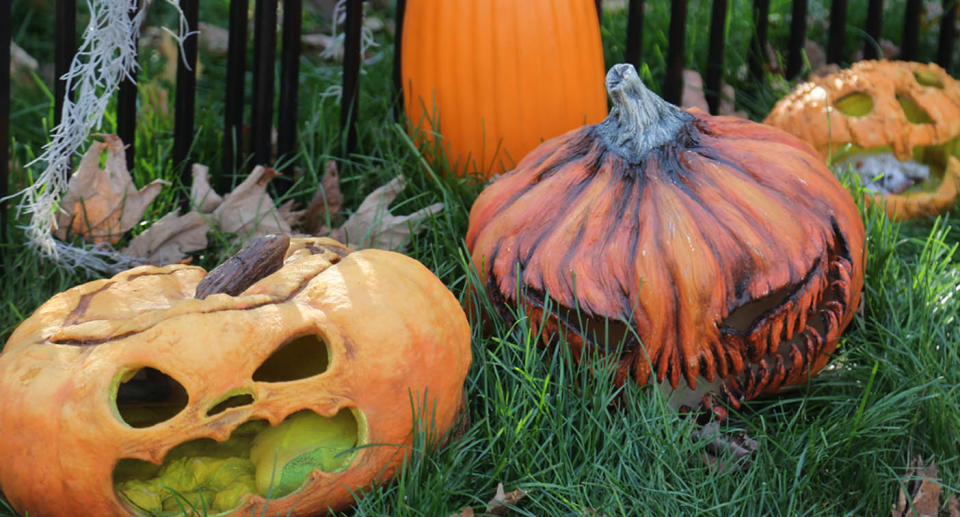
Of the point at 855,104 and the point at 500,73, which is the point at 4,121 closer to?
the point at 500,73

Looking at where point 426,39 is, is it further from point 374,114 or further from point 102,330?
point 102,330

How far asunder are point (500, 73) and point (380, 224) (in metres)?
0.51

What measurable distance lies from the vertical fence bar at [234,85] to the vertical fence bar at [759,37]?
1.56 m

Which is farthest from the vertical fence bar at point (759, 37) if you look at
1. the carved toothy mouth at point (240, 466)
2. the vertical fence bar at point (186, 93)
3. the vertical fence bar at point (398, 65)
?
the carved toothy mouth at point (240, 466)

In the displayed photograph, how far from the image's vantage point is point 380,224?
7.81 ft

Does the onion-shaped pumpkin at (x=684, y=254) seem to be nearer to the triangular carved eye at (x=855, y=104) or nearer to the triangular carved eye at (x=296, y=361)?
the triangular carved eye at (x=296, y=361)

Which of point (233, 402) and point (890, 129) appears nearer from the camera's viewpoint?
point (233, 402)

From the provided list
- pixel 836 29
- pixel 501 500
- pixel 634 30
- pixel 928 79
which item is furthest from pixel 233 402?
pixel 836 29

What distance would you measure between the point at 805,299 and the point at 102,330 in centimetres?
124

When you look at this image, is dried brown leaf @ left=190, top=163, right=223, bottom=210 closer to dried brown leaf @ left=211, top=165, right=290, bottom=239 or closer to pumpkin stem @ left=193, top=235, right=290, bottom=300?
dried brown leaf @ left=211, top=165, right=290, bottom=239

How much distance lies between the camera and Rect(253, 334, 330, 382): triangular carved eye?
5.72 ft

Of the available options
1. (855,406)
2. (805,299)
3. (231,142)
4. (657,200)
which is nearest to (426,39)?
(231,142)

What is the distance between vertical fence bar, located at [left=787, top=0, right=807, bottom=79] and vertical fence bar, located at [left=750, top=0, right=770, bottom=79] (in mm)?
81

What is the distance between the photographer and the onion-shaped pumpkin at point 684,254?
6.10 feet
